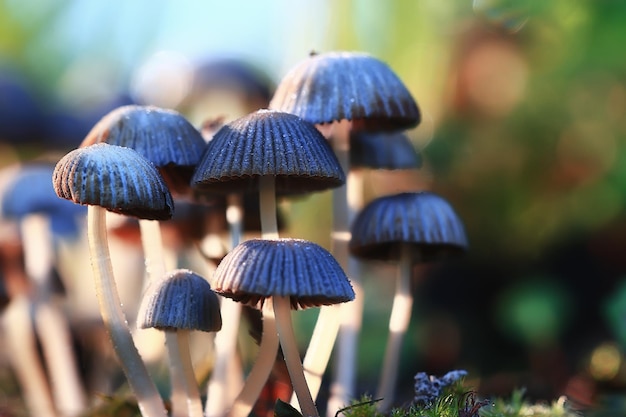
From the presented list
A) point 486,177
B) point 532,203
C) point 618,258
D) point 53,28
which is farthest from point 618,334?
point 53,28

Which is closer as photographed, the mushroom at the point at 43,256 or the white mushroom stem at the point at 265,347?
the white mushroom stem at the point at 265,347

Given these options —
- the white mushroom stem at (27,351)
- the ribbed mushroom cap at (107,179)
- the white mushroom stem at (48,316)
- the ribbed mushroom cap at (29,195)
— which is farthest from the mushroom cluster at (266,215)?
the white mushroom stem at (27,351)

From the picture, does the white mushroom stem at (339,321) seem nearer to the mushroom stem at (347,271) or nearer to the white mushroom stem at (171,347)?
the mushroom stem at (347,271)

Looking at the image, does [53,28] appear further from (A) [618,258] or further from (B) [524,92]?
(A) [618,258]

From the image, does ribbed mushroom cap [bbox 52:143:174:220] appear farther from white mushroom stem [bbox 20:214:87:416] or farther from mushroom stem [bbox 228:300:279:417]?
white mushroom stem [bbox 20:214:87:416]

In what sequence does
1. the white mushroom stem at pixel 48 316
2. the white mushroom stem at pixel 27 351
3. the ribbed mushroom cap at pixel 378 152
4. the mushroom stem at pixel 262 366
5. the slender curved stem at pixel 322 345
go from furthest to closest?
the white mushroom stem at pixel 27 351 → the white mushroom stem at pixel 48 316 → the ribbed mushroom cap at pixel 378 152 → the slender curved stem at pixel 322 345 → the mushroom stem at pixel 262 366

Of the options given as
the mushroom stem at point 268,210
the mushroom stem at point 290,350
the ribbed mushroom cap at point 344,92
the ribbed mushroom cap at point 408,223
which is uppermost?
the ribbed mushroom cap at point 344,92

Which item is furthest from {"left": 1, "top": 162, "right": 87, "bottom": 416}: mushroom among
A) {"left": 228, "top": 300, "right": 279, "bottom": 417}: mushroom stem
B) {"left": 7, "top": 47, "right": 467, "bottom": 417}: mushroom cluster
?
{"left": 228, "top": 300, "right": 279, "bottom": 417}: mushroom stem
